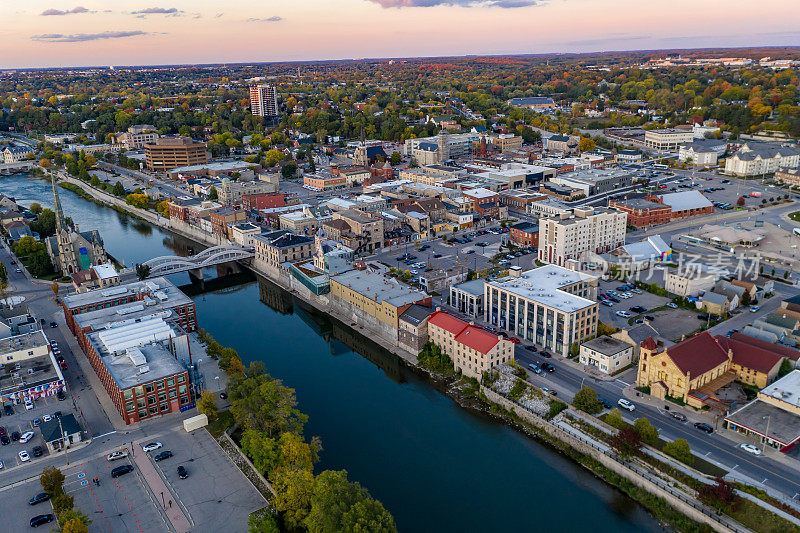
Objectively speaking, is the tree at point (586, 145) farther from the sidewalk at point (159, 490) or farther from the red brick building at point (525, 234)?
the sidewalk at point (159, 490)

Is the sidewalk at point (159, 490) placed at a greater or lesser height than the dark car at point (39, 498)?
lesser

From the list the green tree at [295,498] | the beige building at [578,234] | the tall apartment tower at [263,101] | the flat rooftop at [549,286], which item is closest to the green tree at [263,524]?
the green tree at [295,498]

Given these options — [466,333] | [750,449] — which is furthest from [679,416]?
[466,333]

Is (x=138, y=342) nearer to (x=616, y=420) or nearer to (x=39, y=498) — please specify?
(x=39, y=498)

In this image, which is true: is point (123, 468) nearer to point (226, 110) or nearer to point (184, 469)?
point (184, 469)

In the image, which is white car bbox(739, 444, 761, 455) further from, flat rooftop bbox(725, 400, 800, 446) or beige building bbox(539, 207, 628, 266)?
beige building bbox(539, 207, 628, 266)

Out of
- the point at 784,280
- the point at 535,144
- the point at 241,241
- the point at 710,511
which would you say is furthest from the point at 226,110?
the point at 710,511

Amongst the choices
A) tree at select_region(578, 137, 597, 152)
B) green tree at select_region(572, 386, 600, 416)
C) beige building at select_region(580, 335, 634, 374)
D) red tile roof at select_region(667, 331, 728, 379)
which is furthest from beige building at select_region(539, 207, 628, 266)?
tree at select_region(578, 137, 597, 152)
